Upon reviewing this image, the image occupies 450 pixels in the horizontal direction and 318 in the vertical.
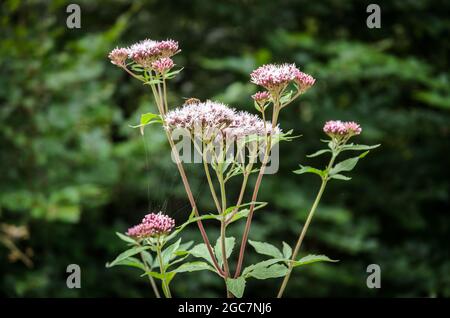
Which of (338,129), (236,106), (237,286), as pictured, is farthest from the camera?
(236,106)

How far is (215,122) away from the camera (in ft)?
2.64

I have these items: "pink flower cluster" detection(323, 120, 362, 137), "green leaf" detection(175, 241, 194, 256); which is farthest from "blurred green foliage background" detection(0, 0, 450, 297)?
"pink flower cluster" detection(323, 120, 362, 137)

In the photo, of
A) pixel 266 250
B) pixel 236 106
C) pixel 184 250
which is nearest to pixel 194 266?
pixel 184 250

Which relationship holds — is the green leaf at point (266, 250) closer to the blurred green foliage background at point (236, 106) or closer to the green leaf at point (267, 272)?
the green leaf at point (267, 272)

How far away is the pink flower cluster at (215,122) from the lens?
809mm

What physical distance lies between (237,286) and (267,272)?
60mm

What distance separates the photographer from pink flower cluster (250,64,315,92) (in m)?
0.85

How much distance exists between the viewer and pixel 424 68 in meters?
3.14

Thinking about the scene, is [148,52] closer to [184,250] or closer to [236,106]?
[184,250]

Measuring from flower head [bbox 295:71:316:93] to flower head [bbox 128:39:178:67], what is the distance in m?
0.20

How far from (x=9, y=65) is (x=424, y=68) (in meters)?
2.18

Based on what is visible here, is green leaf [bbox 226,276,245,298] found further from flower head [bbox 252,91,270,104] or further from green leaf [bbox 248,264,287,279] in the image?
flower head [bbox 252,91,270,104]

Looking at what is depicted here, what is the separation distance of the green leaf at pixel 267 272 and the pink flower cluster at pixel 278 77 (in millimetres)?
271
